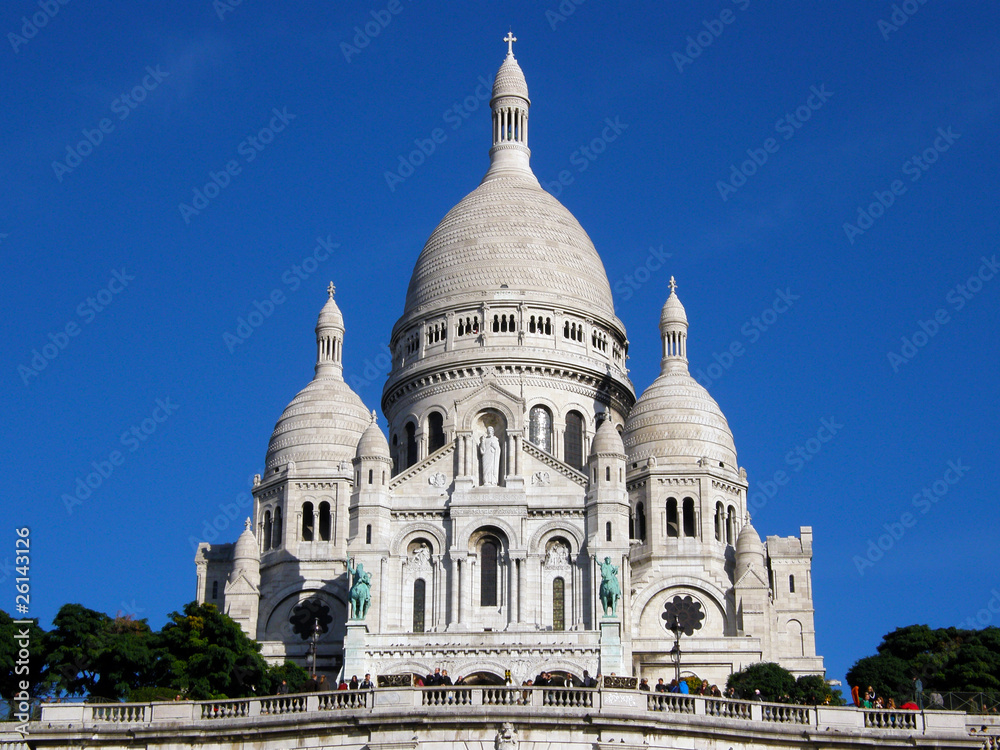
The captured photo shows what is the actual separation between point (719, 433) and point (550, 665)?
2112 cm

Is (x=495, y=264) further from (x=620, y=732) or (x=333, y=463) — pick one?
(x=620, y=732)

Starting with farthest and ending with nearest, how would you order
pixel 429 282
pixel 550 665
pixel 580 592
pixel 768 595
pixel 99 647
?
pixel 429 282 → pixel 768 595 → pixel 580 592 → pixel 550 665 → pixel 99 647

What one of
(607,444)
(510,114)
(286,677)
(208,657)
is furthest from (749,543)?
(510,114)

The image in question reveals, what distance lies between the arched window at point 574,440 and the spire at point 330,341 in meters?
12.2

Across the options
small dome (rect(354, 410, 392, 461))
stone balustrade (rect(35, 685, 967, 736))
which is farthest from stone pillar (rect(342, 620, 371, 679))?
stone balustrade (rect(35, 685, 967, 736))

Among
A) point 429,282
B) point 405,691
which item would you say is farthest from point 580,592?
point 405,691

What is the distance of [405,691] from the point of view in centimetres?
4244

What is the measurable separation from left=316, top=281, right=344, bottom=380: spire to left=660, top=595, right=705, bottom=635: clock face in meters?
21.3

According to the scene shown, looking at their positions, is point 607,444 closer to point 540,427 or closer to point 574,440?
point 540,427

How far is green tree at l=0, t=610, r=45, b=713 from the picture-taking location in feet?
204

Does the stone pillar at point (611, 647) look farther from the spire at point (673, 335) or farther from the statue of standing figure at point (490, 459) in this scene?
the spire at point (673, 335)

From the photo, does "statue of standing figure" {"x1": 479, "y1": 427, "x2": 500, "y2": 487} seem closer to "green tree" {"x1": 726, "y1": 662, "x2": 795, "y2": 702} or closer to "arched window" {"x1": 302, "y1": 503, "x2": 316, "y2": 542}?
"arched window" {"x1": 302, "y1": 503, "x2": 316, "y2": 542}

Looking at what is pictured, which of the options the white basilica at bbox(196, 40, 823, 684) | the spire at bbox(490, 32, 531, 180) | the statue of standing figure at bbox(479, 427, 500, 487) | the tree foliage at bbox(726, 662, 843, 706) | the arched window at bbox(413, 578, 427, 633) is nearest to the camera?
the tree foliage at bbox(726, 662, 843, 706)

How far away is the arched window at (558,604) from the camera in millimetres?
77875
